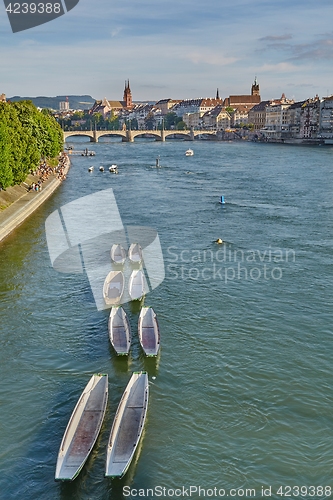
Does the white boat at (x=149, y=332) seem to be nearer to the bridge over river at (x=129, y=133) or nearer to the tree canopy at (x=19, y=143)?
the tree canopy at (x=19, y=143)

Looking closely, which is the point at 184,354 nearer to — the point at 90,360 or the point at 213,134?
the point at 90,360

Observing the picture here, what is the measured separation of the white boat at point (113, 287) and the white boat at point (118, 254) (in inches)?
124

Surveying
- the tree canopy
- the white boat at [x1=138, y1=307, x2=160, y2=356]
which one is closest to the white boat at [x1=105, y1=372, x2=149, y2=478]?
the white boat at [x1=138, y1=307, x2=160, y2=356]

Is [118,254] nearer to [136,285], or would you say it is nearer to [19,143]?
[136,285]

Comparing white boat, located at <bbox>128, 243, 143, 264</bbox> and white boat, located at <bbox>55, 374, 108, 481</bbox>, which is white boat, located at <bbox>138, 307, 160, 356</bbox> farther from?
white boat, located at <bbox>128, 243, 143, 264</bbox>

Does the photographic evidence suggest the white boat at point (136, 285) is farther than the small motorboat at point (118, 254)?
No

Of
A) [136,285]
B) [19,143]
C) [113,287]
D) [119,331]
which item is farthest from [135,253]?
[19,143]

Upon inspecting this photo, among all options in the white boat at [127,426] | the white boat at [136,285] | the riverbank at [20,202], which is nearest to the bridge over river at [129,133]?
the riverbank at [20,202]

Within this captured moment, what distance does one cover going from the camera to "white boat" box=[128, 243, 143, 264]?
3123cm

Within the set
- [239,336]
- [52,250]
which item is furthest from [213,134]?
[239,336]

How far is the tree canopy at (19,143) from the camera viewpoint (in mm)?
42156

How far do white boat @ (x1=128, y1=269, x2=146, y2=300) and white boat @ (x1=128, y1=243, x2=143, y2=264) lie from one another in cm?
189

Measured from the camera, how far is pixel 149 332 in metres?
21.6

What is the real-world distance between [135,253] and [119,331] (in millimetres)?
11039
